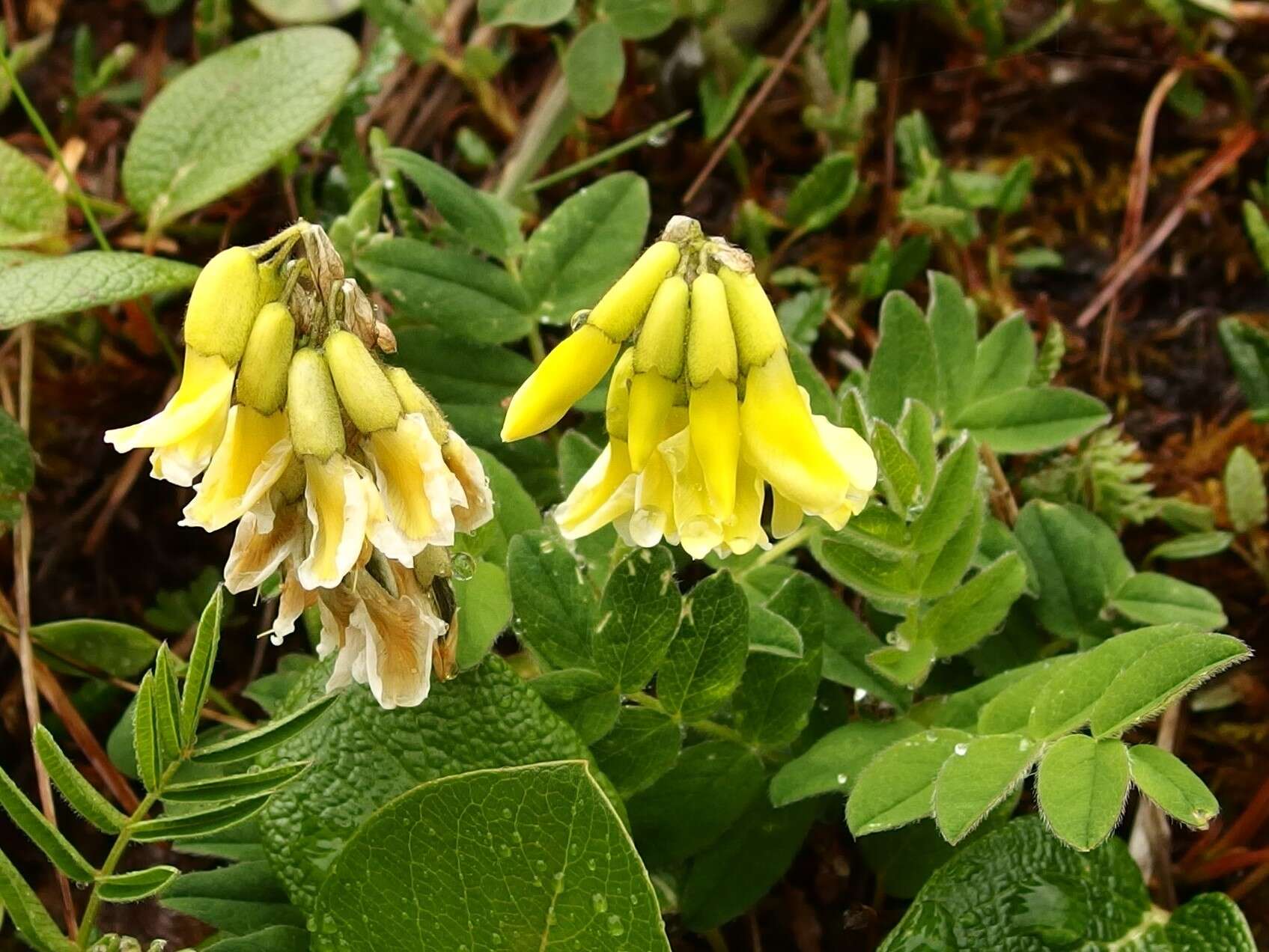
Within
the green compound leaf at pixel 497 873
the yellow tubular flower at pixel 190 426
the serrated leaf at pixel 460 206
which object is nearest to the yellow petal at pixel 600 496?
the green compound leaf at pixel 497 873

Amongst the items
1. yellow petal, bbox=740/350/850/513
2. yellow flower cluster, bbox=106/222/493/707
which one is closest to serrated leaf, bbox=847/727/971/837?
yellow petal, bbox=740/350/850/513

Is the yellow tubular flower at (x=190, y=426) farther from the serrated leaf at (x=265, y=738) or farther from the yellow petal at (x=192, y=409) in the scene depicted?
the serrated leaf at (x=265, y=738)

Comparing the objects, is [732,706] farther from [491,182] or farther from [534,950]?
[491,182]

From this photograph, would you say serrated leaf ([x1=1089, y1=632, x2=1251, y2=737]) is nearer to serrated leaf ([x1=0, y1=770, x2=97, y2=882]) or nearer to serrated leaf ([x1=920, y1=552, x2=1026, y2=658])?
serrated leaf ([x1=920, y1=552, x2=1026, y2=658])

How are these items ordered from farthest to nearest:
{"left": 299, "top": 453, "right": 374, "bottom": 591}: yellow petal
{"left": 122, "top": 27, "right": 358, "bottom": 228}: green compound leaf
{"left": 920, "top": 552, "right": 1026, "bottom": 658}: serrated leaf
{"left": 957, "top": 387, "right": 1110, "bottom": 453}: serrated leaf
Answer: {"left": 122, "top": 27, "right": 358, "bottom": 228}: green compound leaf, {"left": 957, "top": 387, "right": 1110, "bottom": 453}: serrated leaf, {"left": 920, "top": 552, "right": 1026, "bottom": 658}: serrated leaf, {"left": 299, "top": 453, "right": 374, "bottom": 591}: yellow petal

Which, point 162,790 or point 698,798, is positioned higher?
point 162,790

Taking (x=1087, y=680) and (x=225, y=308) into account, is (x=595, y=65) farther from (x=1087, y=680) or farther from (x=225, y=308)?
(x=1087, y=680)

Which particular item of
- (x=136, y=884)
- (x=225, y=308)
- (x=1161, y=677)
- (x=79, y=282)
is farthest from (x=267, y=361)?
(x=1161, y=677)
